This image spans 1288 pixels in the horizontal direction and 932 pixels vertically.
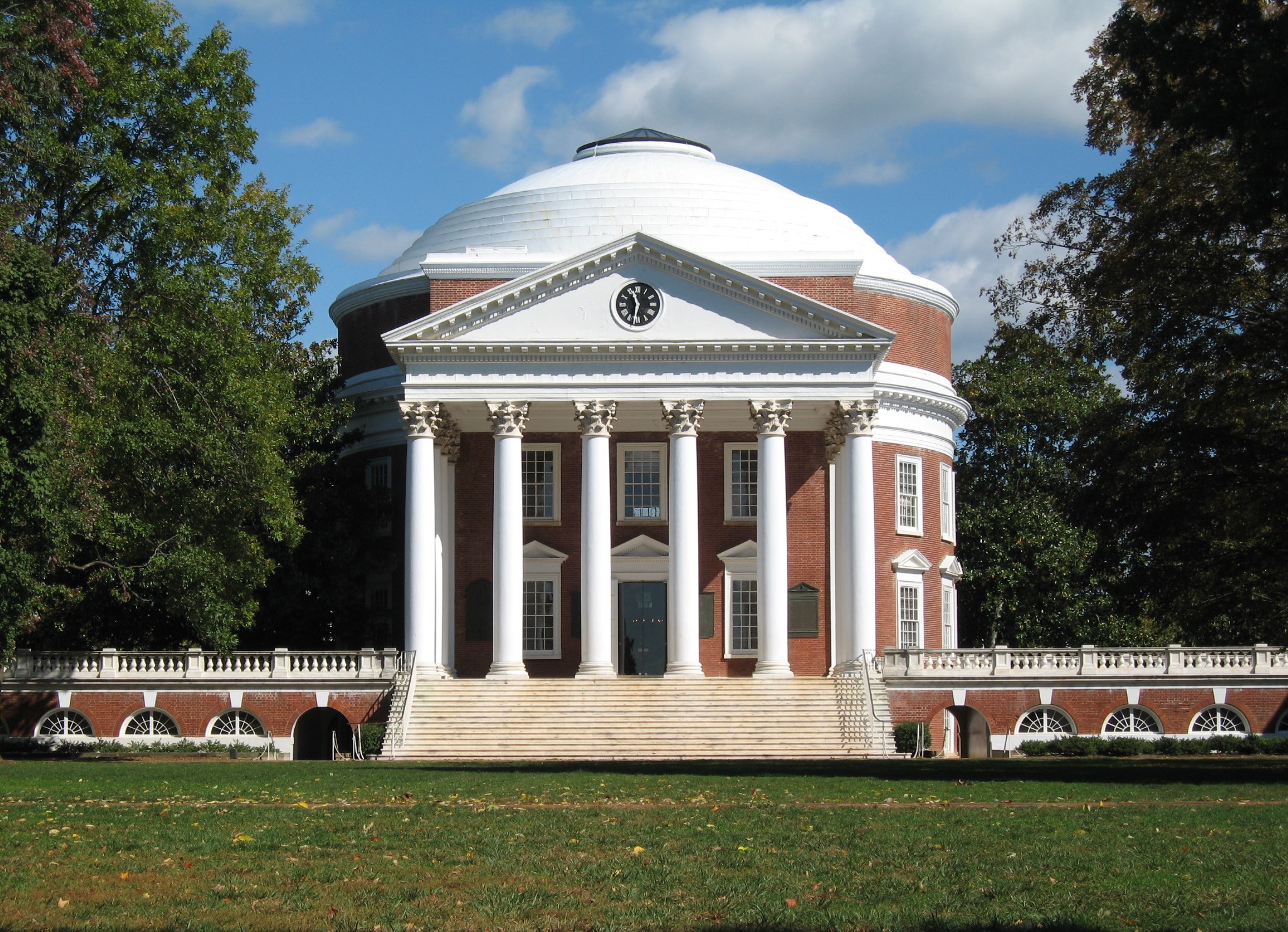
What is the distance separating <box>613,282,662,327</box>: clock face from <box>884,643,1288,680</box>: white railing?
12377 mm

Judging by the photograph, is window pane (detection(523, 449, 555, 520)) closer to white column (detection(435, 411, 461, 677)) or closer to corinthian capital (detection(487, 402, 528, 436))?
white column (detection(435, 411, 461, 677))

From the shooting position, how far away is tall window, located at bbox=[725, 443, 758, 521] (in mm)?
52312

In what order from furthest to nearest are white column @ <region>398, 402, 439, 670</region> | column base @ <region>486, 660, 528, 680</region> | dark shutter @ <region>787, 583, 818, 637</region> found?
1. dark shutter @ <region>787, 583, 818, 637</region>
2. white column @ <region>398, 402, 439, 670</region>
3. column base @ <region>486, 660, 528, 680</region>

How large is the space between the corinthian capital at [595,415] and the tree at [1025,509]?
20156 mm

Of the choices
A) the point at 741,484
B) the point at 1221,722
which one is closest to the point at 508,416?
the point at 741,484

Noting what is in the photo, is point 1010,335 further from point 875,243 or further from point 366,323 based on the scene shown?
point 366,323

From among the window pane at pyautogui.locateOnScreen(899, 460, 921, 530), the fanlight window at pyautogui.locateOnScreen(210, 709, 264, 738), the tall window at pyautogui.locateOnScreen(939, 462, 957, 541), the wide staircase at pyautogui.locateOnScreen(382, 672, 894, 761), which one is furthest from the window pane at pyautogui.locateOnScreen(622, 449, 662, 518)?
the fanlight window at pyautogui.locateOnScreen(210, 709, 264, 738)

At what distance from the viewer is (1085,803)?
21.3 meters

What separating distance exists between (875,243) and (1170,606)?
94.5 feet

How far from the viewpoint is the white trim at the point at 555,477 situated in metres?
52.4

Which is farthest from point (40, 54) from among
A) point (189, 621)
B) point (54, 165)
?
point (189, 621)

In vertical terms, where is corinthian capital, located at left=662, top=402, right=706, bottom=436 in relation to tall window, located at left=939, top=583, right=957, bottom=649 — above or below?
above

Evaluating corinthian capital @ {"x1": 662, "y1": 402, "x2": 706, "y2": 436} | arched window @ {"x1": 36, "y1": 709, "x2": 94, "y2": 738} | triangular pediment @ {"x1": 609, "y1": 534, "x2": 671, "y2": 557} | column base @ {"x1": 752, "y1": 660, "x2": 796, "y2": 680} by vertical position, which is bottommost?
arched window @ {"x1": 36, "y1": 709, "x2": 94, "y2": 738}

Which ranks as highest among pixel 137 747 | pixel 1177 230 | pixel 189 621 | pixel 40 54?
pixel 40 54
